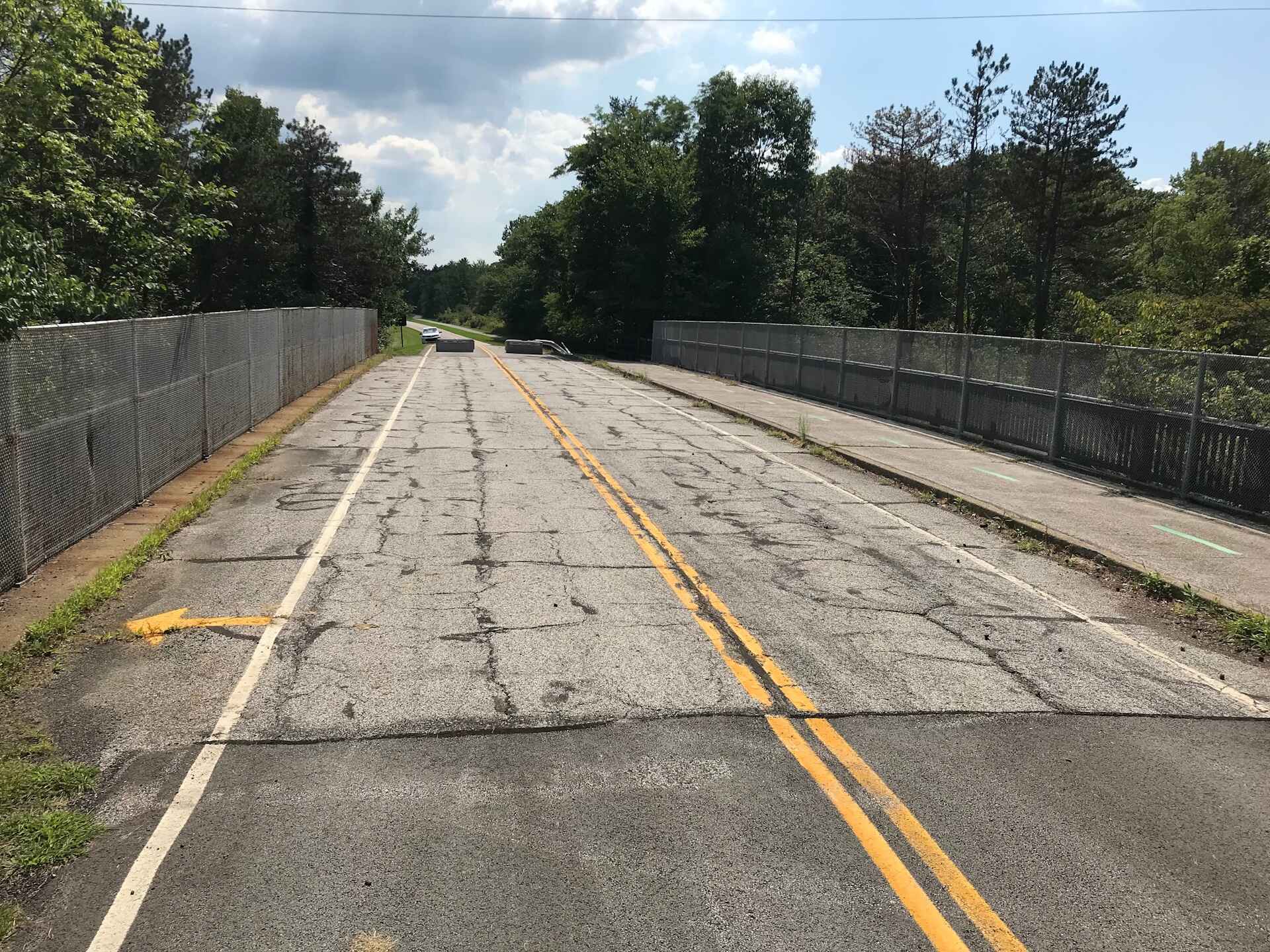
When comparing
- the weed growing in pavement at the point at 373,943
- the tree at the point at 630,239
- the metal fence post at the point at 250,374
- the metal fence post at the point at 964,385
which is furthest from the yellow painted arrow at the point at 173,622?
the tree at the point at 630,239

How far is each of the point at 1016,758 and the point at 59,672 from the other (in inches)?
216

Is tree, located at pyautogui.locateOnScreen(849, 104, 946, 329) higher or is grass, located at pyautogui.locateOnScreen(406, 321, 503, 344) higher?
tree, located at pyautogui.locateOnScreen(849, 104, 946, 329)

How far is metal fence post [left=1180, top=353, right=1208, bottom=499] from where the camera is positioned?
11.8m

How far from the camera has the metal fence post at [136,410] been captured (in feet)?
33.1

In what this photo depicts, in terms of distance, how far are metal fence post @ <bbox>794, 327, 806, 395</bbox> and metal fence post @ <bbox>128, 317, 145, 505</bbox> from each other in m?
18.5

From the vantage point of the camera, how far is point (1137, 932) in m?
3.48

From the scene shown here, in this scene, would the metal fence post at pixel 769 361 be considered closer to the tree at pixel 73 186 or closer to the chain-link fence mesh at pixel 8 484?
the tree at pixel 73 186

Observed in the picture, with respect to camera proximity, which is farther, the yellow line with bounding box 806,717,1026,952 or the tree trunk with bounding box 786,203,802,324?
the tree trunk with bounding box 786,203,802,324

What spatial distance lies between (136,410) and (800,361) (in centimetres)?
1887

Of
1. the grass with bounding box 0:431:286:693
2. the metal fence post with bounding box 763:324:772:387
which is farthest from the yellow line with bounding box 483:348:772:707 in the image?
the metal fence post with bounding box 763:324:772:387

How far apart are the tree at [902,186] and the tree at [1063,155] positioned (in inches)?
325

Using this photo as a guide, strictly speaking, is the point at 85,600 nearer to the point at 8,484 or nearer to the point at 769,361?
the point at 8,484

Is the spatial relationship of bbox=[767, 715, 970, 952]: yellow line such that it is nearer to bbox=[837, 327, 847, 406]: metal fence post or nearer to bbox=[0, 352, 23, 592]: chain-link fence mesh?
bbox=[0, 352, 23, 592]: chain-link fence mesh

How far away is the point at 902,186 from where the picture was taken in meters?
57.7
